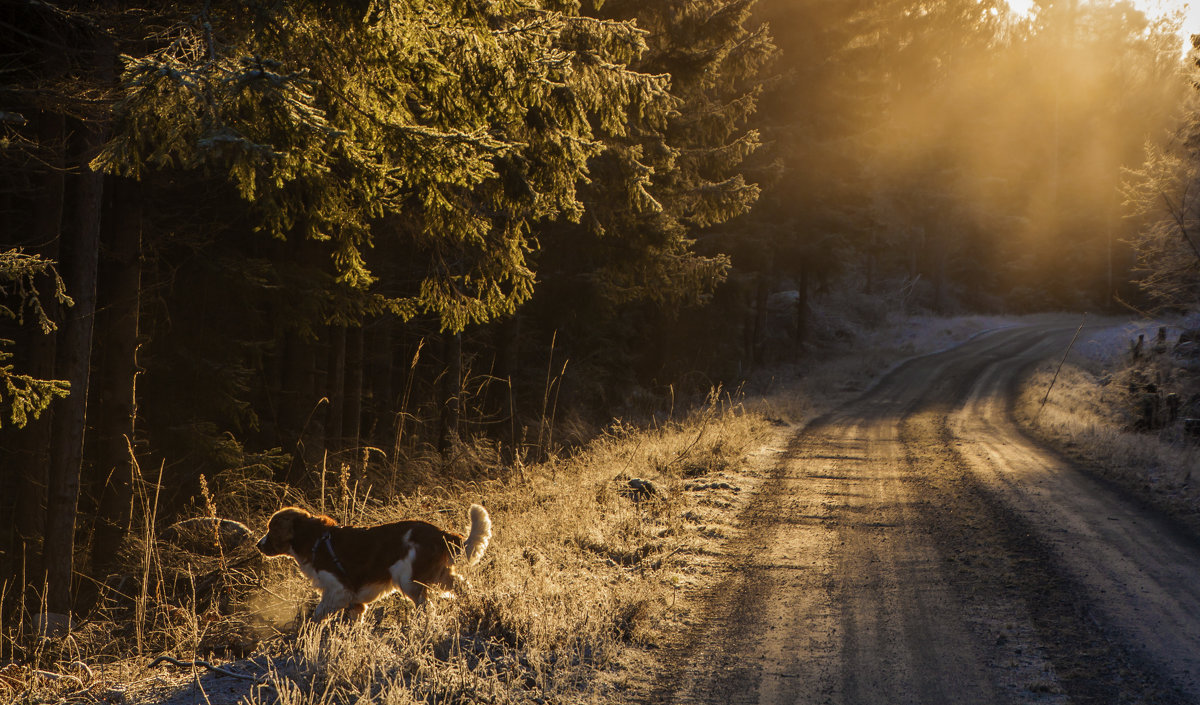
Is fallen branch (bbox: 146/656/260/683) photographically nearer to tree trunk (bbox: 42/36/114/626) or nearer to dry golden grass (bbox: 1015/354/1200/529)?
tree trunk (bbox: 42/36/114/626)

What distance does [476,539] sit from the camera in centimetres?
513

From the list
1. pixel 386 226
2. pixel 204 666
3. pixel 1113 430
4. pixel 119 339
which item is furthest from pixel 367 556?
pixel 1113 430

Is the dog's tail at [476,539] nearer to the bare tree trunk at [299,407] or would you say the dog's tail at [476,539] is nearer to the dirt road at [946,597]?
the dirt road at [946,597]

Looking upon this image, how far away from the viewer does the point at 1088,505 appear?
998 centimetres

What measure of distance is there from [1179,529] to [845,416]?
1152 cm

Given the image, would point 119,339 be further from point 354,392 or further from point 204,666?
point 204,666

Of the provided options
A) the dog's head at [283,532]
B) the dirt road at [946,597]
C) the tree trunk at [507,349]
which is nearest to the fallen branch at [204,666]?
the dog's head at [283,532]

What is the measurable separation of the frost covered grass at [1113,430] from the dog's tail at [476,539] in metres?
8.67

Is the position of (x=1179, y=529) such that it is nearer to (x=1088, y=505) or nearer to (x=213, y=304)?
(x=1088, y=505)

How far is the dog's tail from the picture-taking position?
200 inches

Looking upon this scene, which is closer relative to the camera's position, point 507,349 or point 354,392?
point 354,392

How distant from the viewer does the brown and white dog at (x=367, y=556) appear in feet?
16.4

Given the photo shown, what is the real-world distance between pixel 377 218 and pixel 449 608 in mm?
8774

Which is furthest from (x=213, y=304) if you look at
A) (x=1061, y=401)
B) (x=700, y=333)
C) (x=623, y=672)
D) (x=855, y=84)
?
(x=855, y=84)
